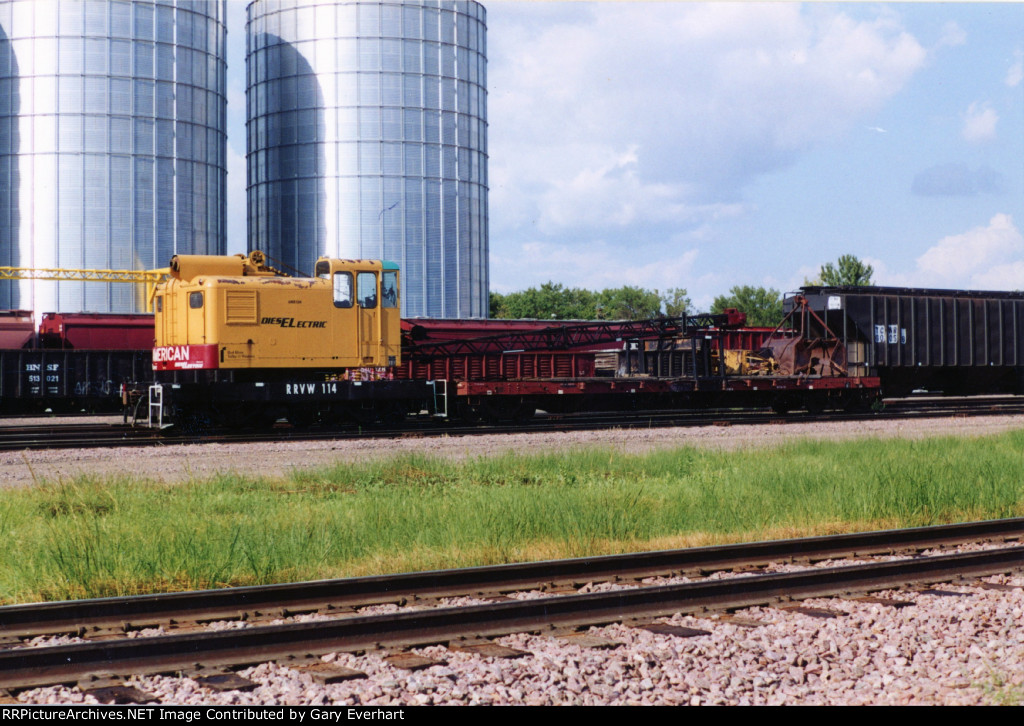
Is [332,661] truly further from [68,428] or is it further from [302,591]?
[68,428]

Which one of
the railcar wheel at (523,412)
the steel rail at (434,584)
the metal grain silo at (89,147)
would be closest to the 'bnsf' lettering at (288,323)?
the railcar wheel at (523,412)

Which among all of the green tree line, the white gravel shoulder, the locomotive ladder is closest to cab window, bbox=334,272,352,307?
the white gravel shoulder

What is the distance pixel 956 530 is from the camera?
8.86 metres

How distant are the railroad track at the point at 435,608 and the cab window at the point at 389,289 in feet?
44.1

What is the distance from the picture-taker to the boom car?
18.8 metres

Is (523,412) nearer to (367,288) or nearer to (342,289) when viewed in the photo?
(367,288)

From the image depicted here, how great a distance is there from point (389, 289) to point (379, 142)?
2724 centimetres

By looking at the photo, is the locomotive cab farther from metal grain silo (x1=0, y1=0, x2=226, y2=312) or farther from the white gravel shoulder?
metal grain silo (x1=0, y1=0, x2=226, y2=312)

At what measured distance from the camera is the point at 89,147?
4119cm

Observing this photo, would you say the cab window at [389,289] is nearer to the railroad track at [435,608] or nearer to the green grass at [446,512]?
the green grass at [446,512]

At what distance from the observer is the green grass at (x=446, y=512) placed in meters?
7.39

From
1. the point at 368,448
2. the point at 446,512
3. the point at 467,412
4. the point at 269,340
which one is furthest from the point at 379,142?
the point at 446,512

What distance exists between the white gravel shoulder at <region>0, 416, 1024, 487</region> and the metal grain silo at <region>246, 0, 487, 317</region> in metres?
26.5

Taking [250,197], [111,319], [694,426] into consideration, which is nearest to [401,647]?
[694,426]
